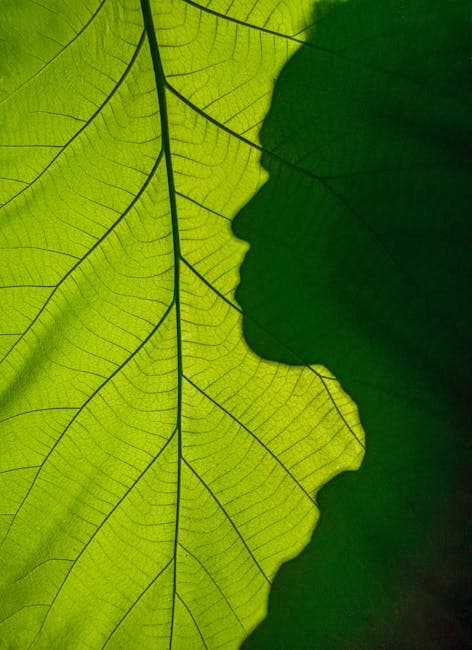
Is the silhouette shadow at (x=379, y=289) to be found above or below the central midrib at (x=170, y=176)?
below

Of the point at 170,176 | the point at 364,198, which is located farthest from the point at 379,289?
the point at 170,176

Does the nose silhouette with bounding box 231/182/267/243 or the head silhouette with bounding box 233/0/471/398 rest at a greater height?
the nose silhouette with bounding box 231/182/267/243

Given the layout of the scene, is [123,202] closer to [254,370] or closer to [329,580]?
[254,370]

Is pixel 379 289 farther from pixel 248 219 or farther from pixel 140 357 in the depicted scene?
pixel 140 357

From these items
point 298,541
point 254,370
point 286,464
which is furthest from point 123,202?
point 298,541

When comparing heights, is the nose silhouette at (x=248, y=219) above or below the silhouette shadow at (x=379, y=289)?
above
